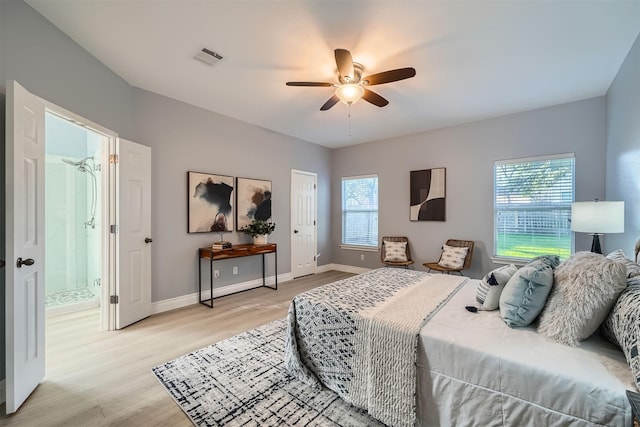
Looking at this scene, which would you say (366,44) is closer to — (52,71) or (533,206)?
(52,71)

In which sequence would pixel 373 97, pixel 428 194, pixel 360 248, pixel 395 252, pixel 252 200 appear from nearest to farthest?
pixel 373 97 < pixel 252 200 < pixel 428 194 < pixel 395 252 < pixel 360 248

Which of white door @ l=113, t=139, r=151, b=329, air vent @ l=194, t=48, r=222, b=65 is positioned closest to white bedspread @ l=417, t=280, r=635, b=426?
air vent @ l=194, t=48, r=222, b=65

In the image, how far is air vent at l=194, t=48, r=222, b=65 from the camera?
249cm

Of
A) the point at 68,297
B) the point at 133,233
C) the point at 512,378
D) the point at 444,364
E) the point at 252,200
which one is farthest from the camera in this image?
the point at 252,200

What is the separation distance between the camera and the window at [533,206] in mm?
3639

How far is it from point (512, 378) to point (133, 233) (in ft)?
11.9

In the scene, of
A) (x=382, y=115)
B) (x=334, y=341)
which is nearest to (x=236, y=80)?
(x=382, y=115)

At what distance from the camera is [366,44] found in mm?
2342

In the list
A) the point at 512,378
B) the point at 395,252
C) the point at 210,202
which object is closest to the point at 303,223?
the point at 395,252

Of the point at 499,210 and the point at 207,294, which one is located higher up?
the point at 499,210

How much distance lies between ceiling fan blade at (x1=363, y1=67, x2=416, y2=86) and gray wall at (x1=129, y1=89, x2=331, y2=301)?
255cm

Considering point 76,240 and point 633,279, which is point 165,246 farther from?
point 633,279

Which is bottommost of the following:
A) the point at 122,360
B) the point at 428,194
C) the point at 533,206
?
the point at 122,360

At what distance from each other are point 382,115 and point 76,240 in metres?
4.91
